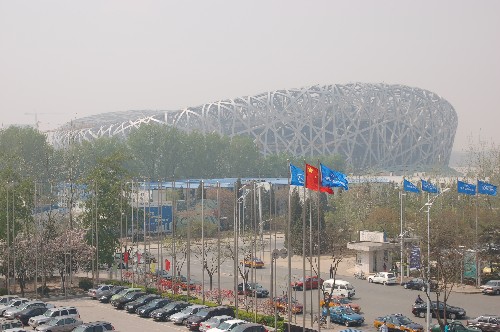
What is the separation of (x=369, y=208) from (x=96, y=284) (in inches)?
1166

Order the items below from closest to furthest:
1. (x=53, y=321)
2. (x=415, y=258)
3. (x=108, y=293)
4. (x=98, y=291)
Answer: (x=53, y=321)
(x=108, y=293)
(x=98, y=291)
(x=415, y=258)

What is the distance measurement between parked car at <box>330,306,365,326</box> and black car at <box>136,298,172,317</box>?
7568 millimetres

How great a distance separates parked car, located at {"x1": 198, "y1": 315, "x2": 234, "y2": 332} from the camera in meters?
26.5

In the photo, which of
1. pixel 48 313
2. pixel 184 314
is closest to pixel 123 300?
pixel 48 313

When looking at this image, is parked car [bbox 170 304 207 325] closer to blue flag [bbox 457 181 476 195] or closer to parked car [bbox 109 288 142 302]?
parked car [bbox 109 288 142 302]

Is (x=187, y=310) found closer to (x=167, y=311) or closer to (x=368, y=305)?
(x=167, y=311)

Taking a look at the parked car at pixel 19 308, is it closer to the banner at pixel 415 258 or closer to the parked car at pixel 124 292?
the parked car at pixel 124 292

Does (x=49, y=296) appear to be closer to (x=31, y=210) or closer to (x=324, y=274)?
(x=31, y=210)

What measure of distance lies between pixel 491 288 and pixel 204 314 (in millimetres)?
17043

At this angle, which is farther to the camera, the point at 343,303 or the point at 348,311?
the point at 343,303

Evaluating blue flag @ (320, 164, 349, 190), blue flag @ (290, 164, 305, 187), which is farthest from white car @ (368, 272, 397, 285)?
blue flag @ (320, 164, 349, 190)

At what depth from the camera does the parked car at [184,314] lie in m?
28.9

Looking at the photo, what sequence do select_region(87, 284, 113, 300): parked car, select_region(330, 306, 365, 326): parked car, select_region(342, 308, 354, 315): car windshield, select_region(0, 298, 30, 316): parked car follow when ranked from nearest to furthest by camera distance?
select_region(330, 306, 365, 326): parked car, select_region(342, 308, 354, 315): car windshield, select_region(0, 298, 30, 316): parked car, select_region(87, 284, 113, 300): parked car

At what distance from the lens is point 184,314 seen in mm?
29078
